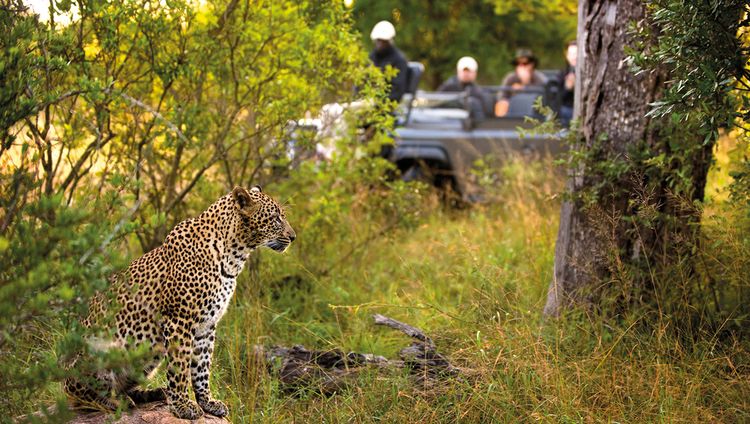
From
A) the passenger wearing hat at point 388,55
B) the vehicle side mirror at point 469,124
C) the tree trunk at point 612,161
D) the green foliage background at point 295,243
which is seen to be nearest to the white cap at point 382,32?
the passenger wearing hat at point 388,55

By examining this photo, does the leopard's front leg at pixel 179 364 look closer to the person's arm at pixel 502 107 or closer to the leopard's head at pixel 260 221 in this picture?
the leopard's head at pixel 260 221

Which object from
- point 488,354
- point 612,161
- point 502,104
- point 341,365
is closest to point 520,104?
point 502,104

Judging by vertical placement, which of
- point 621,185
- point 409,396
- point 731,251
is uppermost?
point 621,185

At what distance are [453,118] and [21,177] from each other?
31.9 ft

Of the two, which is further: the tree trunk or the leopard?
the tree trunk

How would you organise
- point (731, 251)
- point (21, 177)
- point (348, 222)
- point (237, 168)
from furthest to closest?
point (348, 222) < point (237, 168) < point (731, 251) < point (21, 177)

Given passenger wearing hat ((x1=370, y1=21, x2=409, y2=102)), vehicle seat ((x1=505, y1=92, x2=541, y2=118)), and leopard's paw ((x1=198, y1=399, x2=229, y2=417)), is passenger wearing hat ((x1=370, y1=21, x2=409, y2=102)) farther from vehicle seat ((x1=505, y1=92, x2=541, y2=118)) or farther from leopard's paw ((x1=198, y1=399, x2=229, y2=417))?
leopard's paw ((x1=198, y1=399, x2=229, y2=417))

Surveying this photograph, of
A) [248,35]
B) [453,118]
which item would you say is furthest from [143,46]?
[453,118]

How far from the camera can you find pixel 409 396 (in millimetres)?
5184

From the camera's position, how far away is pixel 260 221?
5.05 m

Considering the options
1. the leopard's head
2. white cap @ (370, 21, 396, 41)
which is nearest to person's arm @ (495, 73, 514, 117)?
white cap @ (370, 21, 396, 41)

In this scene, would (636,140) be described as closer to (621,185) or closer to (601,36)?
(621,185)

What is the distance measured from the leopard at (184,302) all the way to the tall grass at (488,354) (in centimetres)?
54

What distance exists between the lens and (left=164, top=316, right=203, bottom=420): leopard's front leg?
4793 millimetres
